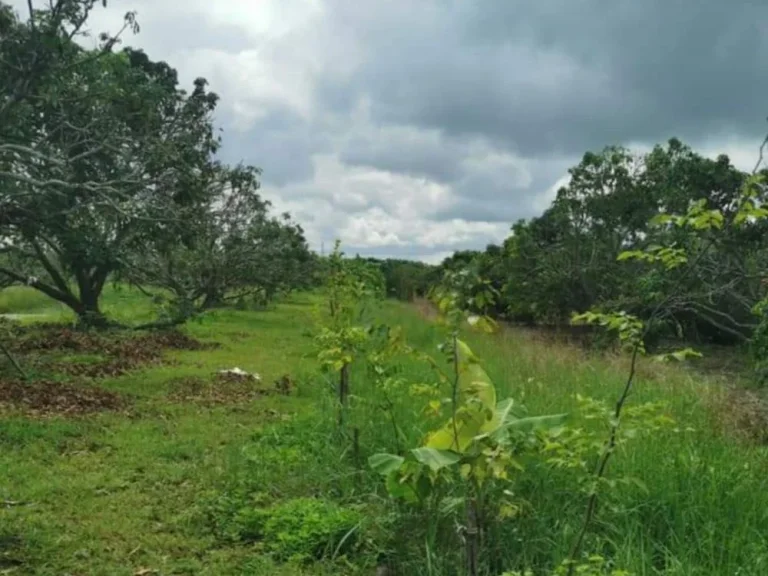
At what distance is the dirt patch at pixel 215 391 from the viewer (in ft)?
30.8

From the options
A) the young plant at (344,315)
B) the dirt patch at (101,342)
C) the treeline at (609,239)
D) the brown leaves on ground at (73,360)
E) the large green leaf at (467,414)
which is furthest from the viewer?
the treeline at (609,239)

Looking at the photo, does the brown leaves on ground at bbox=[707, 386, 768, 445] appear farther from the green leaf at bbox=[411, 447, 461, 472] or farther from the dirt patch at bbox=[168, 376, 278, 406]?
the dirt patch at bbox=[168, 376, 278, 406]

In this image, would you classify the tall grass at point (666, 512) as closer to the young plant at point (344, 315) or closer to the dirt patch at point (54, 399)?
the young plant at point (344, 315)

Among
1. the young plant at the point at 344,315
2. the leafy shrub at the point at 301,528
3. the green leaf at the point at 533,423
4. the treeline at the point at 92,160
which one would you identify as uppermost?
the treeline at the point at 92,160

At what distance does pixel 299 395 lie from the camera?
9.95 meters

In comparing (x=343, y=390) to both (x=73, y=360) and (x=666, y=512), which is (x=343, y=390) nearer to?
(x=666, y=512)

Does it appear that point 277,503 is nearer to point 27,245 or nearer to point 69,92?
point 69,92

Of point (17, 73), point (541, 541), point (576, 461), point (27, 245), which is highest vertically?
point (17, 73)

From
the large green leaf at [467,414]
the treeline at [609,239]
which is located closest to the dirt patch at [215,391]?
the large green leaf at [467,414]

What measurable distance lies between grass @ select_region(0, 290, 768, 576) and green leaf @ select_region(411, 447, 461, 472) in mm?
519

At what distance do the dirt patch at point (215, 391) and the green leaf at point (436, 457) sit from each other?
6.56 meters

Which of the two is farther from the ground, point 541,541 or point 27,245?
point 27,245

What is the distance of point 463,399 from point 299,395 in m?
7.05

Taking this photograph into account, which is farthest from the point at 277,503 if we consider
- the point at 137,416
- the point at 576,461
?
the point at 137,416
